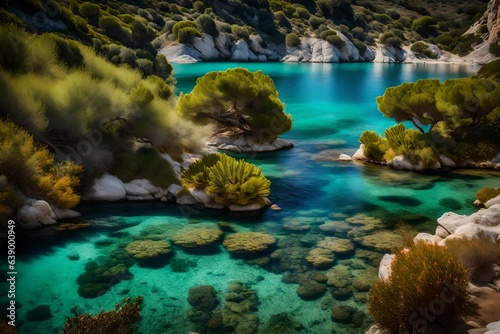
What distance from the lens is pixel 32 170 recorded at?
16047 mm

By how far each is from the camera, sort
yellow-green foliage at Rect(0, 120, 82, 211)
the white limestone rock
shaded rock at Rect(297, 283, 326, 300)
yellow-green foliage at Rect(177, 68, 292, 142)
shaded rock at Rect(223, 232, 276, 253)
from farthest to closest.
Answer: yellow-green foliage at Rect(177, 68, 292, 142)
yellow-green foliage at Rect(0, 120, 82, 211)
shaded rock at Rect(223, 232, 276, 253)
shaded rock at Rect(297, 283, 326, 300)
the white limestone rock

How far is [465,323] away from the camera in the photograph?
9016 mm

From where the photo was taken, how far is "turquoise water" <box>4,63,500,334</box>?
11367 mm

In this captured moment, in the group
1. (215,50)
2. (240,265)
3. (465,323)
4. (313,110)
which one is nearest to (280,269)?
(240,265)

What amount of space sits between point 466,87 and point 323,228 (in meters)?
15.1

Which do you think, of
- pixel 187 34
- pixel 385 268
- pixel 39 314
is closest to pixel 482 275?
pixel 385 268

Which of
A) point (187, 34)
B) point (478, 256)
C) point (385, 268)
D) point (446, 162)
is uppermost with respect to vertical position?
point (187, 34)

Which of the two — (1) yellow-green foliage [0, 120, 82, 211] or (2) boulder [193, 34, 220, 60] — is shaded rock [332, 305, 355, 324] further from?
(2) boulder [193, 34, 220, 60]

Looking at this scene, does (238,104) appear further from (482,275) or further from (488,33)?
(488,33)

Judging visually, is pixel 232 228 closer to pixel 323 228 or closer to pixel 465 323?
pixel 323 228

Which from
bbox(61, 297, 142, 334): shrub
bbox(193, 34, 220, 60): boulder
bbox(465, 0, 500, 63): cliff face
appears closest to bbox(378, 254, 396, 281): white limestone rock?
bbox(61, 297, 142, 334): shrub

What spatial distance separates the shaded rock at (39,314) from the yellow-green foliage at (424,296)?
830 centimetres

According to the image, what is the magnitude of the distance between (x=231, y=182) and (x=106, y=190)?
5838 mm

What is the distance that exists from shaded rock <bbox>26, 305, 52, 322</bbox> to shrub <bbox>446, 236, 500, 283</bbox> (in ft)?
35.6
